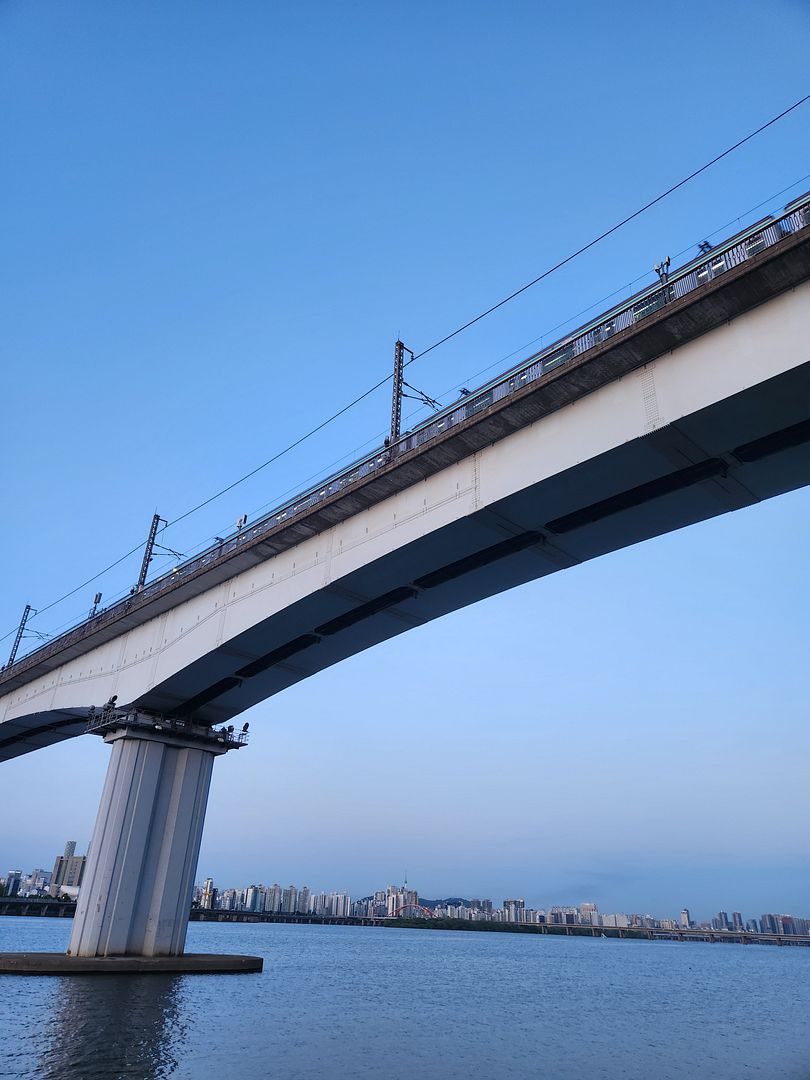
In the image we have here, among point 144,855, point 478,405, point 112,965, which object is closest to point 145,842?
point 144,855

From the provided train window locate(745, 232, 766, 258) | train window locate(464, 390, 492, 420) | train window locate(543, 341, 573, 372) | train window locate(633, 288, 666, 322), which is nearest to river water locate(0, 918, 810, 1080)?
train window locate(464, 390, 492, 420)

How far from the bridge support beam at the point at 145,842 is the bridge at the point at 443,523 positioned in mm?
76

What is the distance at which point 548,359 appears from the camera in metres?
19.6

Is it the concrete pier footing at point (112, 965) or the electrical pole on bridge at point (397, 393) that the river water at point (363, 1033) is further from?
the electrical pole on bridge at point (397, 393)

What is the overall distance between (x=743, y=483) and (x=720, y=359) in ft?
13.3

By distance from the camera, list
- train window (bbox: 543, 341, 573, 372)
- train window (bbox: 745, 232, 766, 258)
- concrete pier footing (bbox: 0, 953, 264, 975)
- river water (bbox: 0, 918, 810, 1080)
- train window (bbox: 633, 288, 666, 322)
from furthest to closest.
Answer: concrete pier footing (bbox: 0, 953, 264, 975) < train window (bbox: 543, 341, 573, 372) < train window (bbox: 633, 288, 666, 322) < train window (bbox: 745, 232, 766, 258) < river water (bbox: 0, 918, 810, 1080)

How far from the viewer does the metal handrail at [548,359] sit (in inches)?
619

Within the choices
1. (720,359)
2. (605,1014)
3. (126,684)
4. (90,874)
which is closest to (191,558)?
(126,684)

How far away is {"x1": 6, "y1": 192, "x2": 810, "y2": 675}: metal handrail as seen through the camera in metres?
15.7

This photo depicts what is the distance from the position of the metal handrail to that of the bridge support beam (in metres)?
6.60

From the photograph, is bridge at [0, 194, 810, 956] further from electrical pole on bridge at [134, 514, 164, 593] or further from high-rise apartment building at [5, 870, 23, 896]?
high-rise apartment building at [5, 870, 23, 896]

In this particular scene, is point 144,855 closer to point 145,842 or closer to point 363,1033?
point 145,842

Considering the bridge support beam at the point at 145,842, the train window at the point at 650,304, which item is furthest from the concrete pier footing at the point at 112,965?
the train window at the point at 650,304

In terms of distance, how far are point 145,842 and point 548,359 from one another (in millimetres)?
24173
